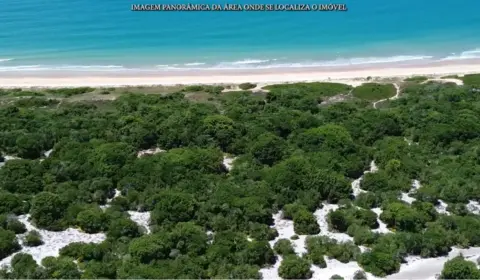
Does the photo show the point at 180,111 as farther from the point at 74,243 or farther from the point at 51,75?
the point at 51,75

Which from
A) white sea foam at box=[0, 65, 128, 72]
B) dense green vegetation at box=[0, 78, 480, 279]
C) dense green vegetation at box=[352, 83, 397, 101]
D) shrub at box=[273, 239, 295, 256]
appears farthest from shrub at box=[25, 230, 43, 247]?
white sea foam at box=[0, 65, 128, 72]

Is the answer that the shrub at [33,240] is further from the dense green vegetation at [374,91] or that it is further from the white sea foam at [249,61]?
the white sea foam at [249,61]

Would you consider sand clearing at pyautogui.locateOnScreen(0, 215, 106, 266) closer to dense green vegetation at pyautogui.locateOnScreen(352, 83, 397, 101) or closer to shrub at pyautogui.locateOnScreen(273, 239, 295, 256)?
shrub at pyautogui.locateOnScreen(273, 239, 295, 256)

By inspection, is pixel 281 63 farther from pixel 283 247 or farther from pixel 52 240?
pixel 52 240

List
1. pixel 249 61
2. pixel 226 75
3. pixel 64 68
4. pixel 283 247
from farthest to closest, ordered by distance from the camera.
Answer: pixel 249 61
pixel 64 68
pixel 226 75
pixel 283 247

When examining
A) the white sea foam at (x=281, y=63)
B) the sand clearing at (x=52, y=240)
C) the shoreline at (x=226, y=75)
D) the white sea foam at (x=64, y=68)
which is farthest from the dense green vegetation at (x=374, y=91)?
the white sea foam at (x=64, y=68)

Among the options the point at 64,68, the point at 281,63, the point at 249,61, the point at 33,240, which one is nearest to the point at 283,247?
the point at 33,240
